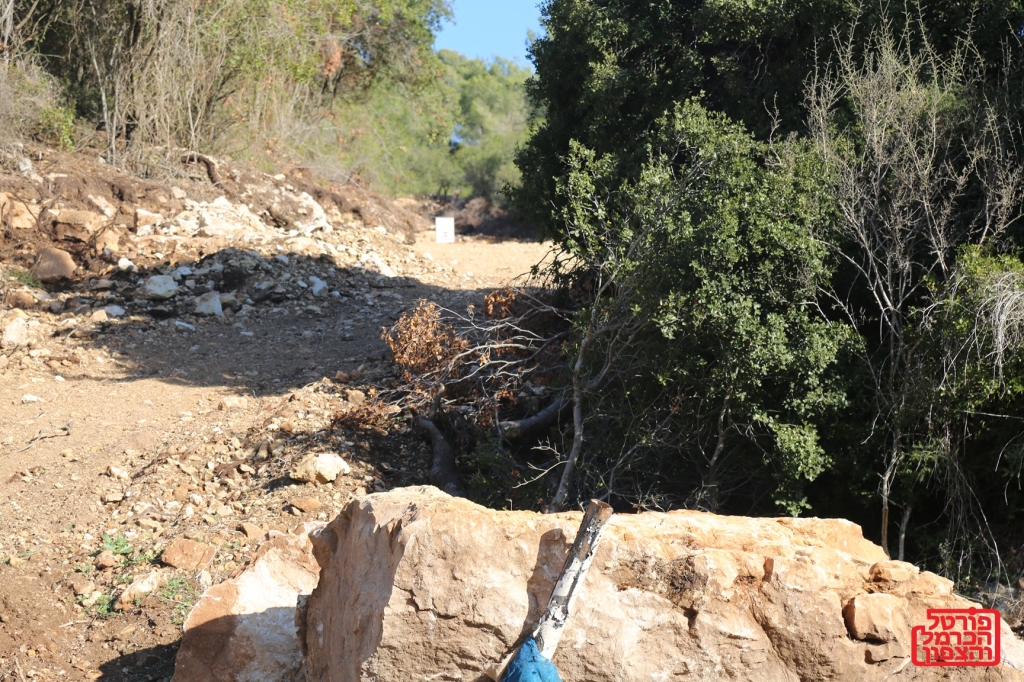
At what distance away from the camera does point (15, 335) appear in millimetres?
9305

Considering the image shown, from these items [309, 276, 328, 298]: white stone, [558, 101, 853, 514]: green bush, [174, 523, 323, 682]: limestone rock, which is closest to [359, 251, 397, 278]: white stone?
[309, 276, 328, 298]: white stone

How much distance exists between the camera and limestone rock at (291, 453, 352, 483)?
7.01m

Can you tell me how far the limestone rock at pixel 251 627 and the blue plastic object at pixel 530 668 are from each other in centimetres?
133

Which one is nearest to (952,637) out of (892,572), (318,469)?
(892,572)

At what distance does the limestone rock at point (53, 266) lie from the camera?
10.8m

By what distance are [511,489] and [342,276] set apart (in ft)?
19.5

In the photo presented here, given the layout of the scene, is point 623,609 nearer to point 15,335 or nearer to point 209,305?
point 15,335

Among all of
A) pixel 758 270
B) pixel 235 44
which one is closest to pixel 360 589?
pixel 758 270

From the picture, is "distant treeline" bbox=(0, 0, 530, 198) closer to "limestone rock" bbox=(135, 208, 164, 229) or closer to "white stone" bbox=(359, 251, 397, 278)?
"limestone rock" bbox=(135, 208, 164, 229)

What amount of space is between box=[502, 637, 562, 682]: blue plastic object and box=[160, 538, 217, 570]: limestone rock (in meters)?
3.36

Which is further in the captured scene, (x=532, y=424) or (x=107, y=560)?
(x=532, y=424)

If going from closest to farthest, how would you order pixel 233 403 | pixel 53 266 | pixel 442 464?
pixel 442 464, pixel 233 403, pixel 53 266

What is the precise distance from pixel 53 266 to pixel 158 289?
137 centimetres

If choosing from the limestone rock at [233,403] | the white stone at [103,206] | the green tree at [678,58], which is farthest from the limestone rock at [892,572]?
the white stone at [103,206]
